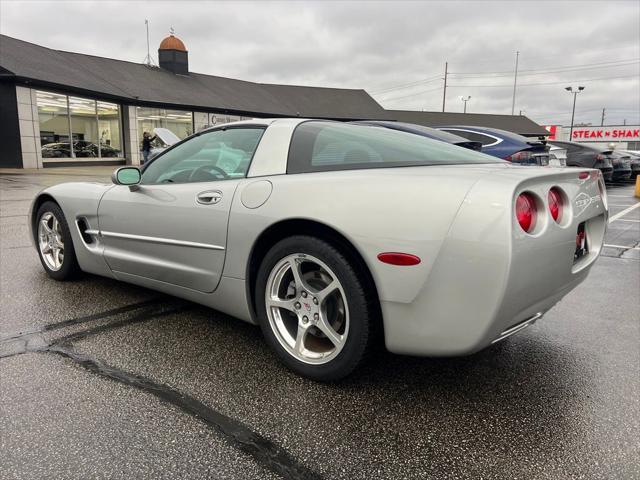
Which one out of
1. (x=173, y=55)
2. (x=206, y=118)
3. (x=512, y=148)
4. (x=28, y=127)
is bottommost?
(x=512, y=148)

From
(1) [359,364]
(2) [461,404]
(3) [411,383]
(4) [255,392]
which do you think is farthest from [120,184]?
(2) [461,404]

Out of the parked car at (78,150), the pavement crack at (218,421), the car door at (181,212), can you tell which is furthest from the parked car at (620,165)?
the parked car at (78,150)

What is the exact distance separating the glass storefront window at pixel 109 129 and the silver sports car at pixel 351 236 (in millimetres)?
20520

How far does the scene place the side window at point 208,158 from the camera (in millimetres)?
3012

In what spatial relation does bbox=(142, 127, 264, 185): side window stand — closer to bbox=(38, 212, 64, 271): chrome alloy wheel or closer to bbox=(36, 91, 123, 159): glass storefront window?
bbox=(38, 212, 64, 271): chrome alloy wheel

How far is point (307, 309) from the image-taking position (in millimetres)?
2492

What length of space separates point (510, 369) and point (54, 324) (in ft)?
9.34

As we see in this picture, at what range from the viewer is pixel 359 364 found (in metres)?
2.31

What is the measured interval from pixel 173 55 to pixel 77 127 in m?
10.4

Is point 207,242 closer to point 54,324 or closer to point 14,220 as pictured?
point 54,324

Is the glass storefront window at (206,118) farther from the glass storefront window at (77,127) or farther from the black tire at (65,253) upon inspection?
the black tire at (65,253)

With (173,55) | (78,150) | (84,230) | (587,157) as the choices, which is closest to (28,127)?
(78,150)

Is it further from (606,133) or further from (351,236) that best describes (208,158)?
(606,133)

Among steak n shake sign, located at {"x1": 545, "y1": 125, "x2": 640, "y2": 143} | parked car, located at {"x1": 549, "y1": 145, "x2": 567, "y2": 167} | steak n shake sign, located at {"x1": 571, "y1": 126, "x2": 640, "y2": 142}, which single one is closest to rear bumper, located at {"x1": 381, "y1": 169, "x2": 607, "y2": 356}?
parked car, located at {"x1": 549, "y1": 145, "x2": 567, "y2": 167}
